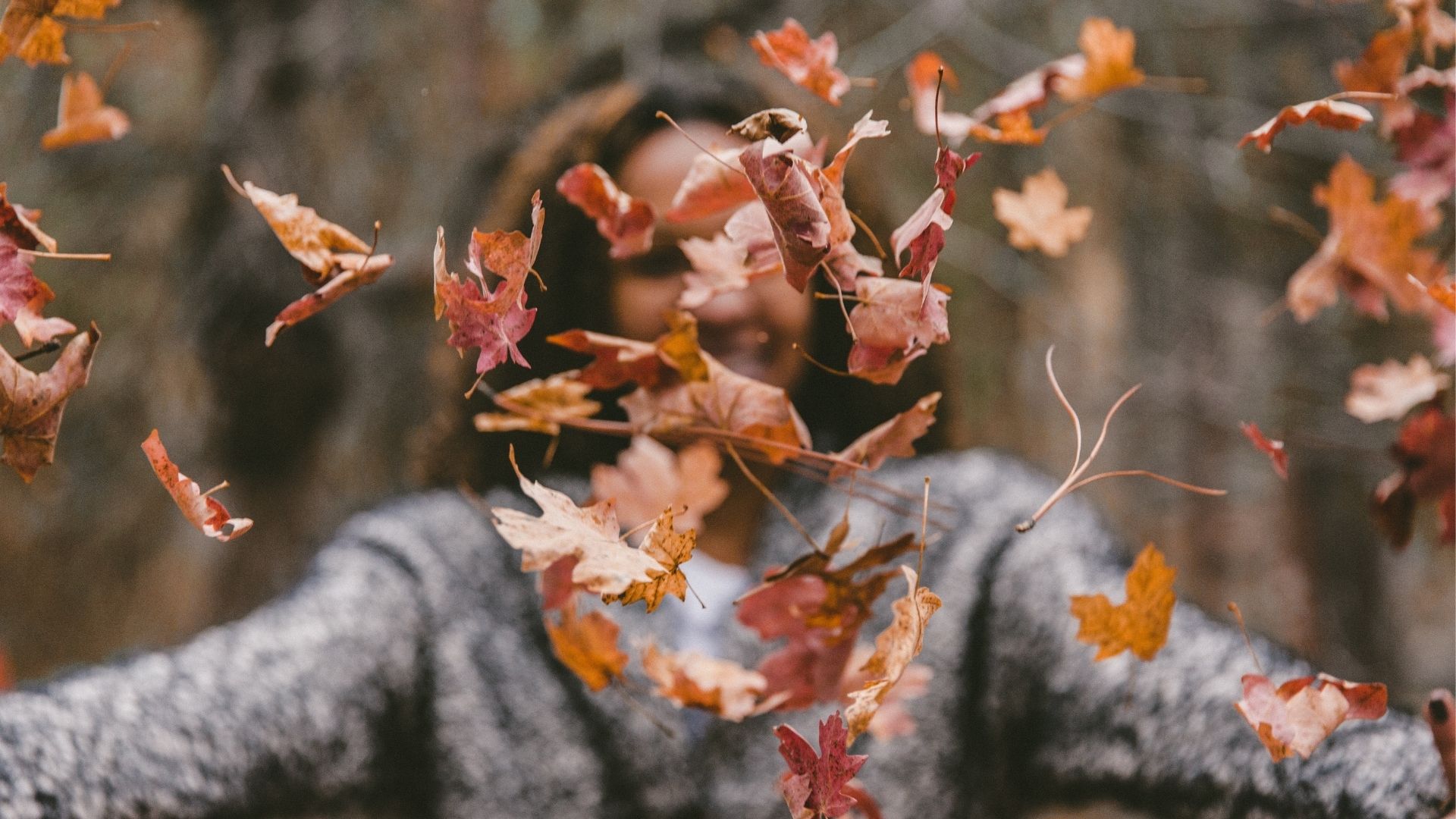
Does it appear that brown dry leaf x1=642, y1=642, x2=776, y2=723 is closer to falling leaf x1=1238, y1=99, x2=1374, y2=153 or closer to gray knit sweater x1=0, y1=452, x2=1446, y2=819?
gray knit sweater x1=0, y1=452, x2=1446, y2=819

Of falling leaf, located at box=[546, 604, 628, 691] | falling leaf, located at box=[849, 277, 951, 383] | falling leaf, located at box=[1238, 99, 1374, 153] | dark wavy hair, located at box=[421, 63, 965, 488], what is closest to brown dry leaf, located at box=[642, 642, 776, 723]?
falling leaf, located at box=[546, 604, 628, 691]

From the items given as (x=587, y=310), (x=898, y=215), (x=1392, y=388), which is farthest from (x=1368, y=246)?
(x=898, y=215)

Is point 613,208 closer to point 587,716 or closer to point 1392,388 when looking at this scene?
point 1392,388

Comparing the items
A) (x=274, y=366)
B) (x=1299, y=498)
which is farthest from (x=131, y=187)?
(x=1299, y=498)

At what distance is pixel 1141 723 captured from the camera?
1.65 ft

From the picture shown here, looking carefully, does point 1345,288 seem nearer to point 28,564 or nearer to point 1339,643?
point 1339,643

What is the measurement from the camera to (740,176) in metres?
0.28

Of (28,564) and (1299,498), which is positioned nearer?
(1299,498)

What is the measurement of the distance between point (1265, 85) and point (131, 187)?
5.67ft

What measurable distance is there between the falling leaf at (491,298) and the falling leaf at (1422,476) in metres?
0.34

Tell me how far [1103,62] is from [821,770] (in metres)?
0.26

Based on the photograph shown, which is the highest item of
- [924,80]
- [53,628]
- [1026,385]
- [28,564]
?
[924,80]

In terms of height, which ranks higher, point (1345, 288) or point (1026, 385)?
point (1345, 288)

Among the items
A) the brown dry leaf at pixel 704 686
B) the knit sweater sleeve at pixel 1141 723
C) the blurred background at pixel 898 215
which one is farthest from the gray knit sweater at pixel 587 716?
the blurred background at pixel 898 215
